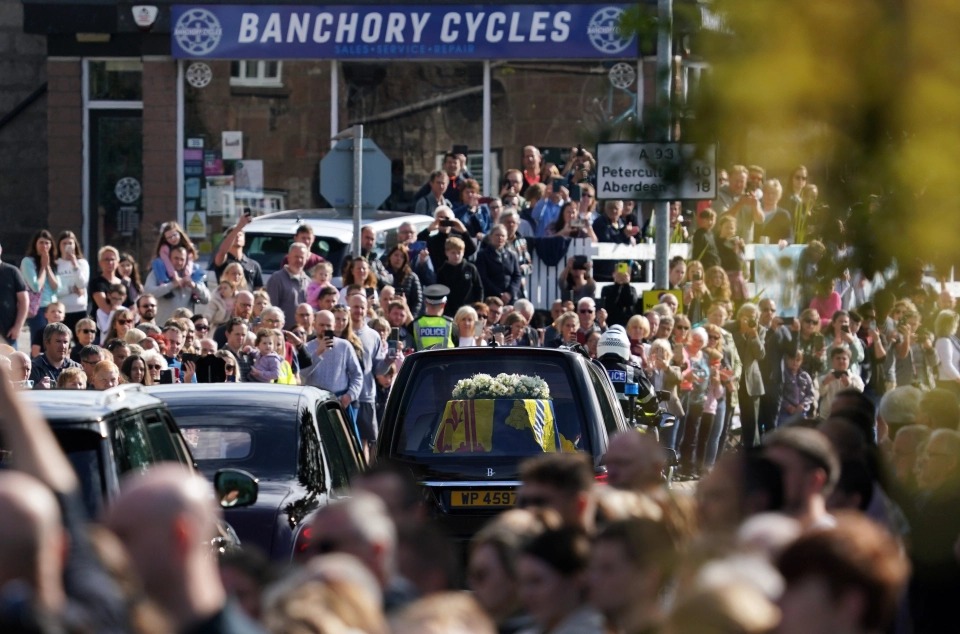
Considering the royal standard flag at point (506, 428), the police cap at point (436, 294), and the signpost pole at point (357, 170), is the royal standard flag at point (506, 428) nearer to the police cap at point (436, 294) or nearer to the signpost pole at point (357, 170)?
the signpost pole at point (357, 170)

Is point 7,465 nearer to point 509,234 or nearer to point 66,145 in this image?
point 509,234

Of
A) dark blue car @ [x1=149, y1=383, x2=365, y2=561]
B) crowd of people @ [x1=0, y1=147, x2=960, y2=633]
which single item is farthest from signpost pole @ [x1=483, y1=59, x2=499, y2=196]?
dark blue car @ [x1=149, y1=383, x2=365, y2=561]

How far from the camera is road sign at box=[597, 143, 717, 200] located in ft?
17.2

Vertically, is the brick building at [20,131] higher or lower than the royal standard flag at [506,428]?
higher

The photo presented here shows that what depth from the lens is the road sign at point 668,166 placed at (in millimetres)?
5254

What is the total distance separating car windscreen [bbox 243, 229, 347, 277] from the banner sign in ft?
16.8

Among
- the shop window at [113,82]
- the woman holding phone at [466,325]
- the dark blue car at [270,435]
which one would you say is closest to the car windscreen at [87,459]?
the dark blue car at [270,435]

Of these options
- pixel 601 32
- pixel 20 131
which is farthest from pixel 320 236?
pixel 20 131

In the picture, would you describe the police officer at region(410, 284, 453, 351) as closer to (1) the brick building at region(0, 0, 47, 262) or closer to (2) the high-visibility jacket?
(2) the high-visibility jacket

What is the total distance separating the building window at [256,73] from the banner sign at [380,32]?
0.29 meters

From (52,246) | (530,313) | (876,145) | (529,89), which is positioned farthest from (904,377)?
(876,145)

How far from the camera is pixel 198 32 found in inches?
1059

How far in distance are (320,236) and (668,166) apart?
16.9 meters

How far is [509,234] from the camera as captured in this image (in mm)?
20922
